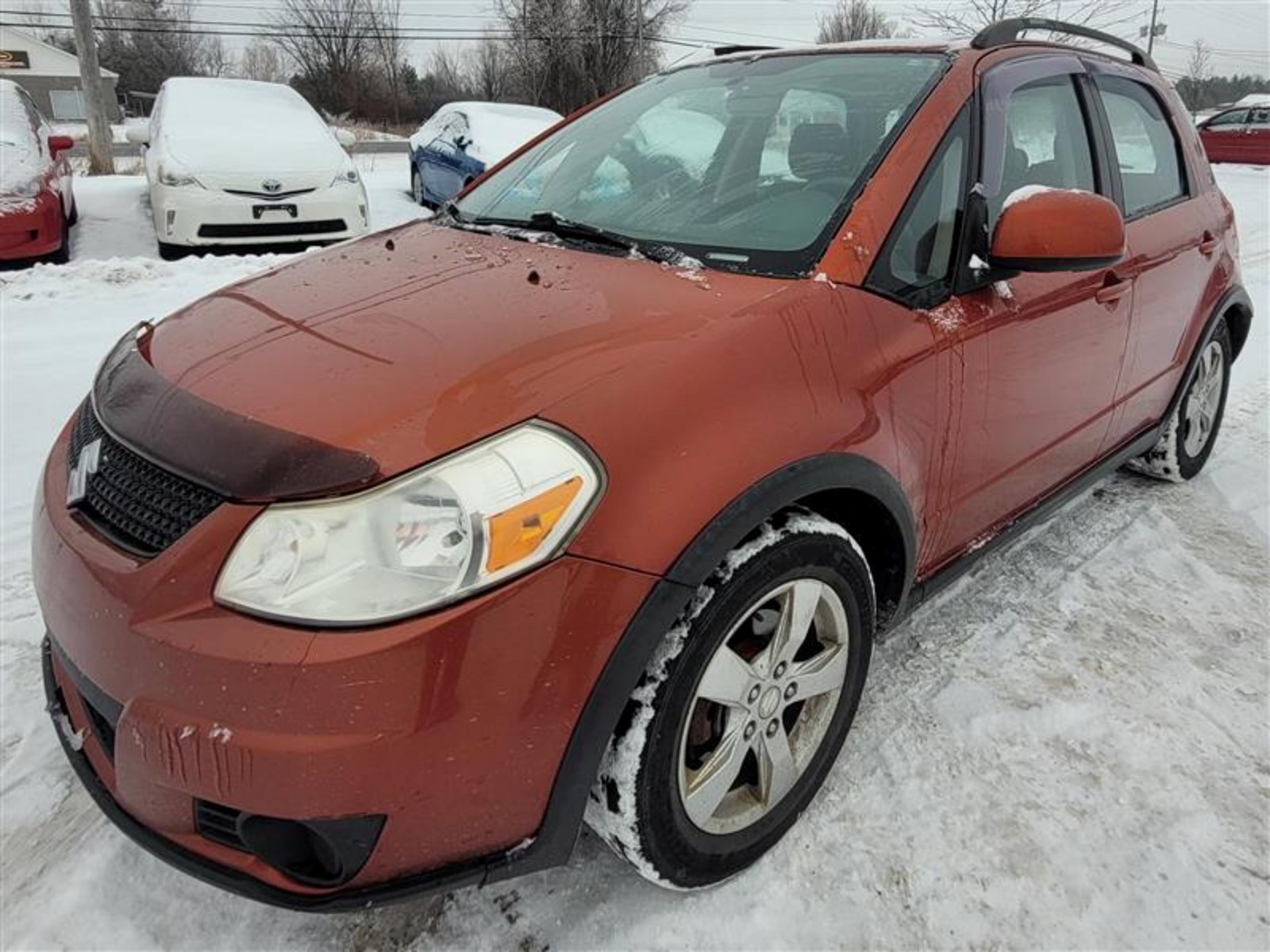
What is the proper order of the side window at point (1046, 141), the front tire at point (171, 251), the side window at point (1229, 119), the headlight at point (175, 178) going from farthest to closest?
the side window at point (1229, 119) < the front tire at point (171, 251) < the headlight at point (175, 178) < the side window at point (1046, 141)

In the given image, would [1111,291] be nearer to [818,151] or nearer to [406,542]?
[818,151]

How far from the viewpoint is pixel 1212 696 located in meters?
2.47

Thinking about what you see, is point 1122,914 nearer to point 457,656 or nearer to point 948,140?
point 457,656

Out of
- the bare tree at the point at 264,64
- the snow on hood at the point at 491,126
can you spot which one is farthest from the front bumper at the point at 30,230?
the bare tree at the point at 264,64

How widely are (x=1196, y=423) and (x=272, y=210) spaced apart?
6337mm

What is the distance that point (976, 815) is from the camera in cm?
203

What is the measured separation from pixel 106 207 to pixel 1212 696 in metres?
9.53

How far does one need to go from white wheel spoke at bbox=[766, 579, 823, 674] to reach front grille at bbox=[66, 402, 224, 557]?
1.04 meters

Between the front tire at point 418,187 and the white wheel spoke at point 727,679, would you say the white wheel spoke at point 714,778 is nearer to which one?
the white wheel spoke at point 727,679

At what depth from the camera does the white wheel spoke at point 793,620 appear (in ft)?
5.79

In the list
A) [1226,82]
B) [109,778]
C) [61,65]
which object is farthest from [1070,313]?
[1226,82]

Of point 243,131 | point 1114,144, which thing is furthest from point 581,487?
point 243,131

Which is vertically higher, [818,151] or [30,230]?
[818,151]

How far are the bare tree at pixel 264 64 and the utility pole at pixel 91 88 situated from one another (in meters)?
35.1
